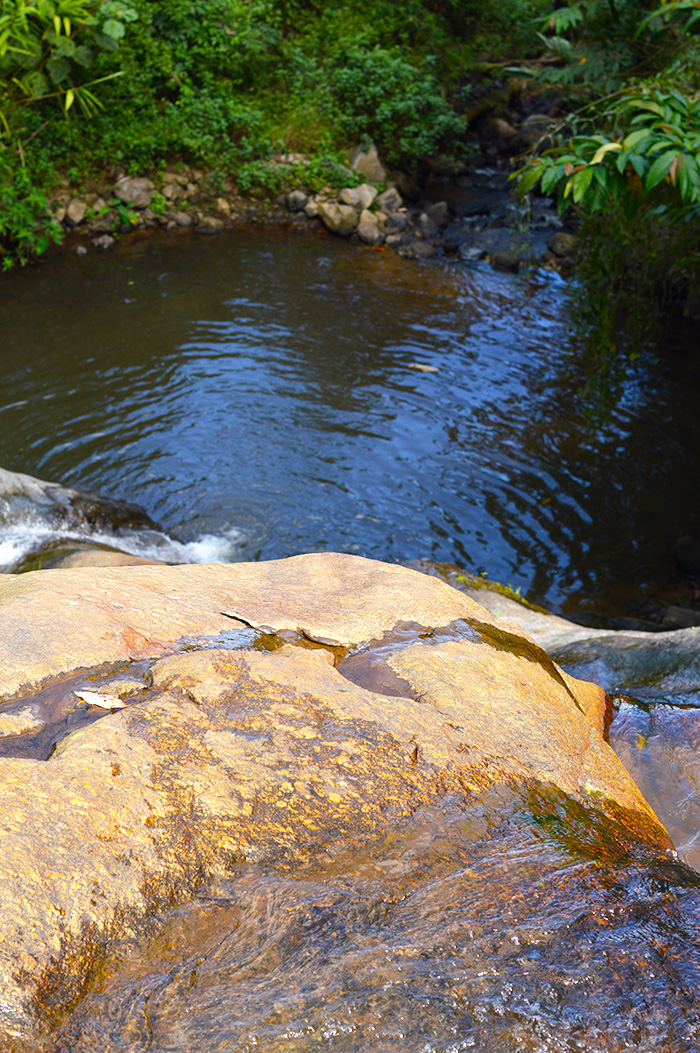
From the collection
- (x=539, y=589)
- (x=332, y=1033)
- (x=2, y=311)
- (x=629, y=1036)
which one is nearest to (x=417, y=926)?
(x=332, y=1033)

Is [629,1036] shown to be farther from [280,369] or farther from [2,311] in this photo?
[2,311]

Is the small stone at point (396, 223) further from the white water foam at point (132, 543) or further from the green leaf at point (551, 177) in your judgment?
the green leaf at point (551, 177)

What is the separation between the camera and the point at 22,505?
5.16m

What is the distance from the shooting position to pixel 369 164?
13.1m

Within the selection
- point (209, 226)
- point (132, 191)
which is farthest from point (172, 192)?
point (209, 226)

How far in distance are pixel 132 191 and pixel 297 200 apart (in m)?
2.82

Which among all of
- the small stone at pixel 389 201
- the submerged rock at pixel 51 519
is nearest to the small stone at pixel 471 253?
the small stone at pixel 389 201

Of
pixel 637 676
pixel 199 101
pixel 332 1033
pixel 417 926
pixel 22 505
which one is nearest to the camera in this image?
pixel 332 1033

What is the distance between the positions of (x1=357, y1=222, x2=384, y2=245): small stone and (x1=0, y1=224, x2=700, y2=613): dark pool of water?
202cm

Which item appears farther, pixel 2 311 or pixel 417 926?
pixel 2 311

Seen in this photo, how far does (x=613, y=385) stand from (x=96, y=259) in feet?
26.4

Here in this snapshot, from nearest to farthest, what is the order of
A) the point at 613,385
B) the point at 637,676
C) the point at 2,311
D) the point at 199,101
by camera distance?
the point at 637,676
the point at 613,385
the point at 2,311
the point at 199,101

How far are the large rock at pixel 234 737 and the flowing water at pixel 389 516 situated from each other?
81mm

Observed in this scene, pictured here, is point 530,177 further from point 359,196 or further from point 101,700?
point 359,196
